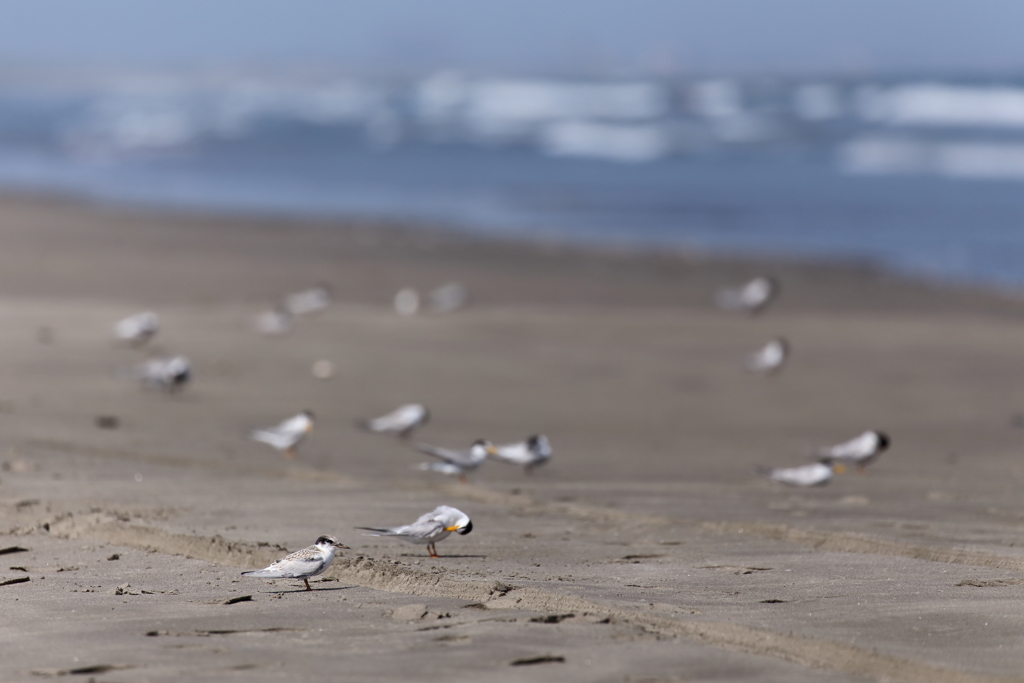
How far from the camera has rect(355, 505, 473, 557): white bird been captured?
221 inches

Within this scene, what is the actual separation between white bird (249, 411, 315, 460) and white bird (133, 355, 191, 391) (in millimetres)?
1606

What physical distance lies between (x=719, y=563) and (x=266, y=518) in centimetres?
204

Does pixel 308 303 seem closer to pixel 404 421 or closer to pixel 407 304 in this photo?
pixel 407 304

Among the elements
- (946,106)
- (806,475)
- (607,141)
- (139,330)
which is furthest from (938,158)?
A: (806,475)

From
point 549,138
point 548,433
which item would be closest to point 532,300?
point 548,433

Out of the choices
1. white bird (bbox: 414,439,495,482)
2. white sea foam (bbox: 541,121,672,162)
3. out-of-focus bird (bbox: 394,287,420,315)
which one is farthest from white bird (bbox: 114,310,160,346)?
white sea foam (bbox: 541,121,672,162)

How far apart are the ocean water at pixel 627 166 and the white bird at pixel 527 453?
1040cm

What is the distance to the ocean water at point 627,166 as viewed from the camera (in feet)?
71.7

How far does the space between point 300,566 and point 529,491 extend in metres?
2.34

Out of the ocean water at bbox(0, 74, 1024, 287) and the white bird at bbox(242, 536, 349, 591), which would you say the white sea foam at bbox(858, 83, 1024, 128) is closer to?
the ocean water at bbox(0, 74, 1024, 287)

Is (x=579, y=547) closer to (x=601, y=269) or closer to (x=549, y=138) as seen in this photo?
(x=601, y=269)

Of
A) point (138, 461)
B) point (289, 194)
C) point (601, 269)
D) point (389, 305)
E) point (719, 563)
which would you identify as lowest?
point (719, 563)

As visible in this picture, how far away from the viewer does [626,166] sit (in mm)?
35219

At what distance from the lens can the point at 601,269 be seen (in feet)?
57.5
